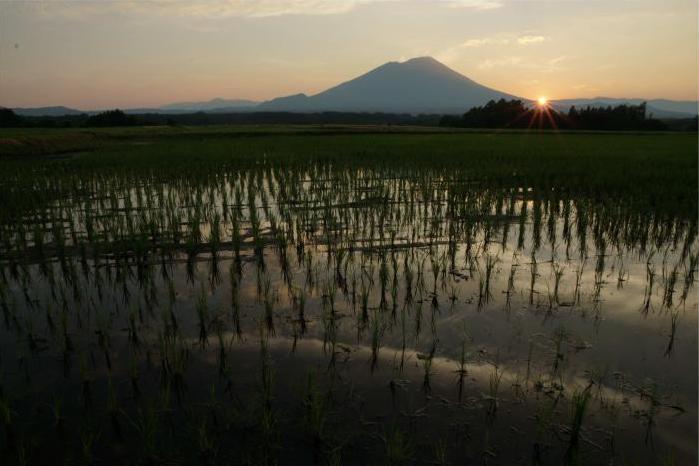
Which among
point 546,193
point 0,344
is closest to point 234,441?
point 0,344

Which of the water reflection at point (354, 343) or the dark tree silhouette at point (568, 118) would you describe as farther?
the dark tree silhouette at point (568, 118)

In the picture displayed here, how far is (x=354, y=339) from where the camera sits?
13.6ft

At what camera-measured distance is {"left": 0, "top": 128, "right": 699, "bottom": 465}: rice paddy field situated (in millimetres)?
2914

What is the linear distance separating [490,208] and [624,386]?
621cm

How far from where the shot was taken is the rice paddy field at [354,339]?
2.91 meters

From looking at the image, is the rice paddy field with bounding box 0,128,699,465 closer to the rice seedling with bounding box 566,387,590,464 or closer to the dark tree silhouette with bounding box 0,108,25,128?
the rice seedling with bounding box 566,387,590,464

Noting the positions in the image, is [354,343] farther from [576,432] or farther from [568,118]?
[568,118]

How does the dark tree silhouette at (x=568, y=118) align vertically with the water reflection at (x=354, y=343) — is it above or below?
above

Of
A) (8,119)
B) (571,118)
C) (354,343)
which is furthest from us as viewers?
(571,118)

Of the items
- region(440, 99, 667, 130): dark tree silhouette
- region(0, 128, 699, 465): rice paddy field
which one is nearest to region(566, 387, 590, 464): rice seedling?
region(0, 128, 699, 465): rice paddy field

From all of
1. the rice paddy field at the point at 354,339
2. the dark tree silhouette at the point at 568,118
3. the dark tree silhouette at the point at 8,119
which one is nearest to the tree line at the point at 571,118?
the dark tree silhouette at the point at 568,118

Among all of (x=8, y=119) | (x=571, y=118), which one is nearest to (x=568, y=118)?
(x=571, y=118)

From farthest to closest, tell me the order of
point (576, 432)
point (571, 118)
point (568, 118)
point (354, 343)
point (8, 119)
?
point (571, 118)
point (568, 118)
point (8, 119)
point (354, 343)
point (576, 432)

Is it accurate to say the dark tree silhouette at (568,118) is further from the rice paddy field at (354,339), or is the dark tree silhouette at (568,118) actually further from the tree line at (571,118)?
the rice paddy field at (354,339)
